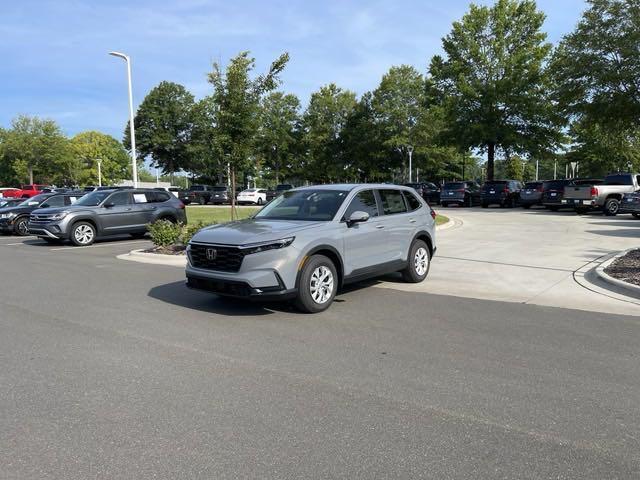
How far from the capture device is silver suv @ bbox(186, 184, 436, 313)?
6.43 metres

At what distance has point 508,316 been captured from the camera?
22.1 feet

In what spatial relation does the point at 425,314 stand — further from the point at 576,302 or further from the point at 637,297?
the point at 637,297

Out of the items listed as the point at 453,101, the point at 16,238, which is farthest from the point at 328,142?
the point at 16,238

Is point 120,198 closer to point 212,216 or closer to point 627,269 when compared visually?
point 212,216

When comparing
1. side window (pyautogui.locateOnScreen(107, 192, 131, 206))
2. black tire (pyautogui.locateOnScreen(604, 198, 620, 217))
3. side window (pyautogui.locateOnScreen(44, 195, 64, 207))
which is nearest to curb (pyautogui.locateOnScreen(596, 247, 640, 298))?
side window (pyautogui.locateOnScreen(107, 192, 131, 206))

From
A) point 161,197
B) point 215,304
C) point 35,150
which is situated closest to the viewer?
point 215,304

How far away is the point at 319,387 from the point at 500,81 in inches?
1420

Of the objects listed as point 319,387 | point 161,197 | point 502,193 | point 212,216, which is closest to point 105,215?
point 161,197

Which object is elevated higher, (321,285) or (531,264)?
(321,285)

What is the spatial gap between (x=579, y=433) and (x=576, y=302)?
4455mm

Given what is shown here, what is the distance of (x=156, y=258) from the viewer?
479 inches

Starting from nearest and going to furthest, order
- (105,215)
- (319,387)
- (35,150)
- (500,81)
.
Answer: (319,387)
(105,215)
(500,81)
(35,150)

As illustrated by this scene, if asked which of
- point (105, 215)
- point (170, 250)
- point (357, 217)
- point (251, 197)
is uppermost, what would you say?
point (251, 197)

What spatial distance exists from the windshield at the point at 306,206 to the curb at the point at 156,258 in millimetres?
3871
